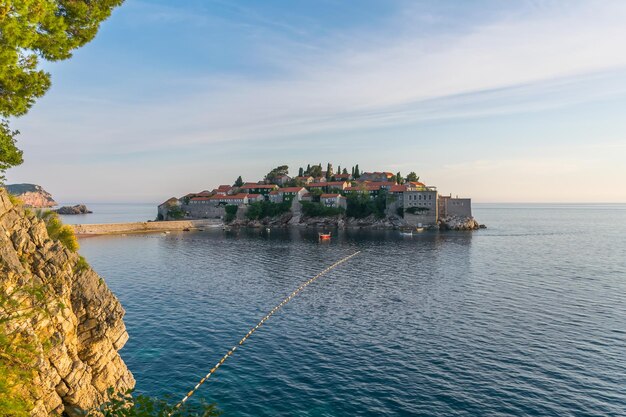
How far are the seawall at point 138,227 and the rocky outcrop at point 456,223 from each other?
9187 centimetres

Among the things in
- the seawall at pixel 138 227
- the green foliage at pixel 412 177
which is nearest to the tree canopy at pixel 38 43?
the seawall at pixel 138 227

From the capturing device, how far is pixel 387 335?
3681 centimetres

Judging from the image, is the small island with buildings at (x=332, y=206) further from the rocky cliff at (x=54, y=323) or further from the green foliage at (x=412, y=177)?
the rocky cliff at (x=54, y=323)

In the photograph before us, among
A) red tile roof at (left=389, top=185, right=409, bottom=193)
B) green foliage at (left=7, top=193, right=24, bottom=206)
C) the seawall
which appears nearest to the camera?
green foliage at (left=7, top=193, right=24, bottom=206)

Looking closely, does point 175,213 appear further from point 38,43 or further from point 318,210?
point 38,43

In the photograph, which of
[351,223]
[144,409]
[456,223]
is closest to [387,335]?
[144,409]

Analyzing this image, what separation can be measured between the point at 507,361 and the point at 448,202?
420ft

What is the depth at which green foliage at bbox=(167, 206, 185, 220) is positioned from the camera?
17650 cm

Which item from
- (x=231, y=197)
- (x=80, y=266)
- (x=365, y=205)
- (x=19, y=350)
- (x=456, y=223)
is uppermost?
(x=231, y=197)

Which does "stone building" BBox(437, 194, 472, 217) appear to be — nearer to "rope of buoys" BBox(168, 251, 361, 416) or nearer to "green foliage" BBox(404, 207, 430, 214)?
"green foliage" BBox(404, 207, 430, 214)

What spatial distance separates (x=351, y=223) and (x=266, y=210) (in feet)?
127

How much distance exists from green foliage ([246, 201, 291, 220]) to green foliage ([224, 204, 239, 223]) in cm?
662

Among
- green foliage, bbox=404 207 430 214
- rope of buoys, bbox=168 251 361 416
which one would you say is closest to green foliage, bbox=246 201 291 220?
green foliage, bbox=404 207 430 214

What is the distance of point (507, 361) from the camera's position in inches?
1210
